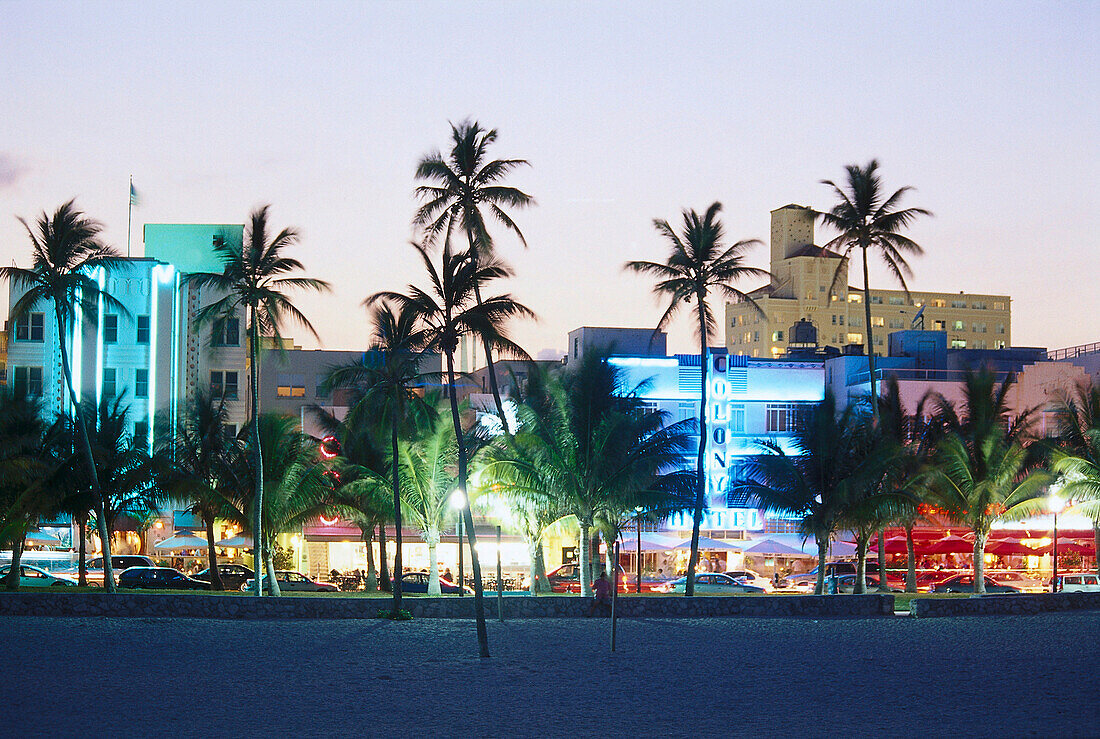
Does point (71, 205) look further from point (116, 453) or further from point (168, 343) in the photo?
point (168, 343)

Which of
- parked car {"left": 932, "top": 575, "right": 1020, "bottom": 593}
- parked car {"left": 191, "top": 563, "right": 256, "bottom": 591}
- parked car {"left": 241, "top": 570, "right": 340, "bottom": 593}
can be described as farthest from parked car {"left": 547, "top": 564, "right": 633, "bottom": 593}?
parked car {"left": 191, "top": 563, "right": 256, "bottom": 591}

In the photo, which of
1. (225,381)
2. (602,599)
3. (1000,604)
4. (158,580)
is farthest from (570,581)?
(225,381)

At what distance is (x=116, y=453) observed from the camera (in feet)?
145

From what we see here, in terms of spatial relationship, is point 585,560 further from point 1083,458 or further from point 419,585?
point 1083,458

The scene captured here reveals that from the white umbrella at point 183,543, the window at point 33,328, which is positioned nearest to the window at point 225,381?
the window at point 33,328

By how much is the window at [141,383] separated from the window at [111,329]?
2080mm

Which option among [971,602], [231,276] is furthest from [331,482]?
[971,602]

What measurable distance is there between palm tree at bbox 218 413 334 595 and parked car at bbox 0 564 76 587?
7.17m

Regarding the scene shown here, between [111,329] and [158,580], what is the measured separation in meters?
21.1

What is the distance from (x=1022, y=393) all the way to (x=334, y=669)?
4947cm

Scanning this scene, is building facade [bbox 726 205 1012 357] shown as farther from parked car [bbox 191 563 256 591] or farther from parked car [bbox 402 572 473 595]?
parked car [bbox 191 563 256 591]

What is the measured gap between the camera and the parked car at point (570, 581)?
1849 inches

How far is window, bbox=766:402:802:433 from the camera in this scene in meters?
57.7

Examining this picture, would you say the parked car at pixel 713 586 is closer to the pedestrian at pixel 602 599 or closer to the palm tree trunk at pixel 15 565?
the pedestrian at pixel 602 599
